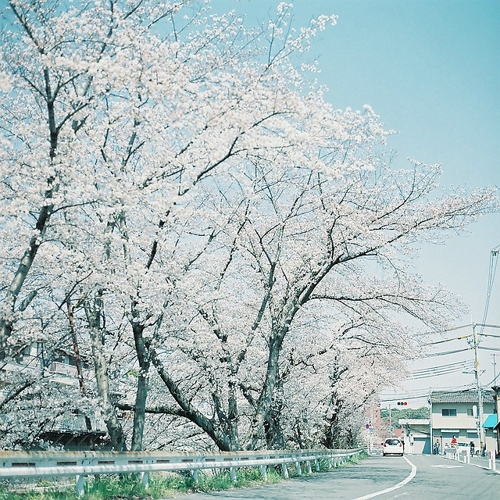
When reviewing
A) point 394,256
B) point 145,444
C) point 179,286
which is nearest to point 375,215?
point 394,256

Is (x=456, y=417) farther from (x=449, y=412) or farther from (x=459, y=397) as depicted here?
(x=459, y=397)

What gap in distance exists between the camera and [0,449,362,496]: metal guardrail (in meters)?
7.37

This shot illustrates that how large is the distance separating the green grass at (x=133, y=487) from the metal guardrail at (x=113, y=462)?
193mm

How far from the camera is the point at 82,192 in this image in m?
9.98

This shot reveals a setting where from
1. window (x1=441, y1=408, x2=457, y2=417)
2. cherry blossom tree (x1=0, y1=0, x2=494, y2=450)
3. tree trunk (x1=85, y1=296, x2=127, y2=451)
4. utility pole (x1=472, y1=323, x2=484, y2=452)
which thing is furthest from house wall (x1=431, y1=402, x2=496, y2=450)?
tree trunk (x1=85, y1=296, x2=127, y2=451)

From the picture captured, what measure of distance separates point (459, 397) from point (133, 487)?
252 ft

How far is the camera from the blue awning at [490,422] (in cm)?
6675

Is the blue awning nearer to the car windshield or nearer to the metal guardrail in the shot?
the car windshield

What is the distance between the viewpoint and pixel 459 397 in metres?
78.1

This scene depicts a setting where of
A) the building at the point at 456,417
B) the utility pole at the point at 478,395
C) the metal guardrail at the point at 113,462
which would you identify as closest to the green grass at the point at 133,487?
the metal guardrail at the point at 113,462

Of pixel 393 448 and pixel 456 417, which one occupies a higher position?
pixel 456 417

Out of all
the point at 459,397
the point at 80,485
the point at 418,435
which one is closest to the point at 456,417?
the point at 459,397

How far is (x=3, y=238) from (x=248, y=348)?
7880mm

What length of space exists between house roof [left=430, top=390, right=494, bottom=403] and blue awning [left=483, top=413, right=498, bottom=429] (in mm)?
6244
